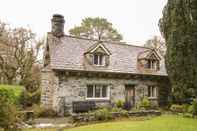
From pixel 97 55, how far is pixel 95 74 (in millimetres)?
2064

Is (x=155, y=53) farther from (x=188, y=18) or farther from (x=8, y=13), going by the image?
(x=8, y=13)

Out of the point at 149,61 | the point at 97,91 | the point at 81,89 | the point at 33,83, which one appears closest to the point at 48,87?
the point at 81,89

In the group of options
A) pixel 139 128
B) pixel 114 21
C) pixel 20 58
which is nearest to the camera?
pixel 139 128

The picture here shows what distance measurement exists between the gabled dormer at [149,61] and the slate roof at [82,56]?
586 mm

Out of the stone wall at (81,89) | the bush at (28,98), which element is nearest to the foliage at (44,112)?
the stone wall at (81,89)

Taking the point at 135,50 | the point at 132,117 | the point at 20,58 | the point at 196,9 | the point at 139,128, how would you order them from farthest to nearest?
the point at 20,58
the point at 135,50
the point at 132,117
the point at 196,9
the point at 139,128

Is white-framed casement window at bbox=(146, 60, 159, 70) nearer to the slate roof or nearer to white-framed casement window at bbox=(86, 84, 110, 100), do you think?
the slate roof

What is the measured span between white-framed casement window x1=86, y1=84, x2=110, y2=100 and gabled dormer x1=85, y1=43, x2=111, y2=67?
2078mm

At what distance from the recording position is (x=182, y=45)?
60.8ft

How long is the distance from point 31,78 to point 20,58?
3124 millimetres

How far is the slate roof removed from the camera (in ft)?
67.3

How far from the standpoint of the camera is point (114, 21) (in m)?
50.5

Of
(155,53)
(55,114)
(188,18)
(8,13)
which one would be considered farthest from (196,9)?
(8,13)

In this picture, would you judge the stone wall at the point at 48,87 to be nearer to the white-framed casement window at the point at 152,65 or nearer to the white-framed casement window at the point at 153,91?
the white-framed casement window at the point at 152,65
